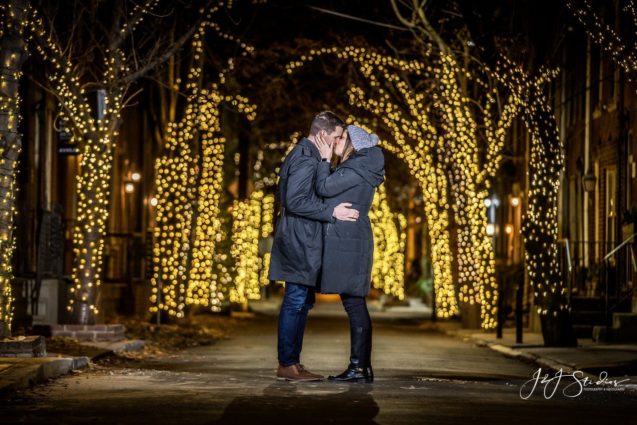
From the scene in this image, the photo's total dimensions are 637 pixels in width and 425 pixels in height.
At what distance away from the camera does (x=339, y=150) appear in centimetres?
1098

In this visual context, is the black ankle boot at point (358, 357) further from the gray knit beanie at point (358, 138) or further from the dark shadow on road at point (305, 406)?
the gray knit beanie at point (358, 138)

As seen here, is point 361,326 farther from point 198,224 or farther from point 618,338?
point 198,224

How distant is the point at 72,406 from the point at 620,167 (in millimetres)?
19231

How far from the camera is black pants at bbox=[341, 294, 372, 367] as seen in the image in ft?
35.7

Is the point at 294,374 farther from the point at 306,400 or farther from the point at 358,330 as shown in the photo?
the point at 306,400

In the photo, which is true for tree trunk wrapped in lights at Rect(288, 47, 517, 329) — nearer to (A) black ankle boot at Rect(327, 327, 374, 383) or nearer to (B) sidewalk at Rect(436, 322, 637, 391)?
(B) sidewalk at Rect(436, 322, 637, 391)

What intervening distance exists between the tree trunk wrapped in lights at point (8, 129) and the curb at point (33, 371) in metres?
1.15

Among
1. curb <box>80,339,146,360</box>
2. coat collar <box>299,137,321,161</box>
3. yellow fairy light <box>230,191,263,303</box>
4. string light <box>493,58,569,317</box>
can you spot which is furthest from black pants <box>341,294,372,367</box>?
yellow fairy light <box>230,191,263,303</box>

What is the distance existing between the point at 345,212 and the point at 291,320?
97 centimetres

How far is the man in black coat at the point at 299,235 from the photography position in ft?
34.8

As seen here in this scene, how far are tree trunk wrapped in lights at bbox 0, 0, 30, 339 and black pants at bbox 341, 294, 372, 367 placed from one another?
4.46 m

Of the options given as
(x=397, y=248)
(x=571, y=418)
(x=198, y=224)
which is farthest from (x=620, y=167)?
(x=397, y=248)

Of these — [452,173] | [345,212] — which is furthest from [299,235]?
[452,173]

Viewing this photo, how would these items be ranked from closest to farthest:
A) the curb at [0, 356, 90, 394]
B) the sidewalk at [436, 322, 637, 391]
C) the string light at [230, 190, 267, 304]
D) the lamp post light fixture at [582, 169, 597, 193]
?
1. the curb at [0, 356, 90, 394]
2. the sidewalk at [436, 322, 637, 391]
3. the lamp post light fixture at [582, 169, 597, 193]
4. the string light at [230, 190, 267, 304]
